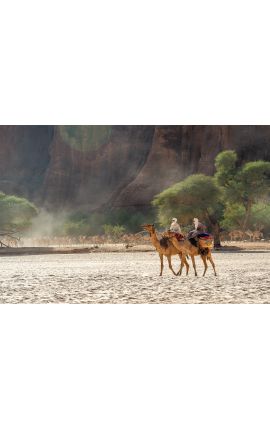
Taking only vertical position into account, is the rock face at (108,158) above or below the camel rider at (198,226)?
above

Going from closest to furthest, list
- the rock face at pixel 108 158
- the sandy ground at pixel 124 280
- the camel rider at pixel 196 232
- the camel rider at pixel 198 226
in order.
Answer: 1. the sandy ground at pixel 124 280
2. the rock face at pixel 108 158
3. the camel rider at pixel 196 232
4. the camel rider at pixel 198 226

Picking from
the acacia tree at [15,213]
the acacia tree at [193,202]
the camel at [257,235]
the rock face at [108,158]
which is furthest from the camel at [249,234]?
the acacia tree at [15,213]

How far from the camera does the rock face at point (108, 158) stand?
1172 cm

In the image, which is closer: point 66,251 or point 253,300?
point 253,300

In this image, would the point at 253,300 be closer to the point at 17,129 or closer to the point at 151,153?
the point at 151,153

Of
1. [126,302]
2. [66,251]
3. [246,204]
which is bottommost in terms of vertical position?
[126,302]

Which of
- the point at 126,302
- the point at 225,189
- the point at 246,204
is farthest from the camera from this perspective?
the point at 225,189

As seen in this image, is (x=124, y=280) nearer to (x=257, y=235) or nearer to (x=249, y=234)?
(x=249, y=234)

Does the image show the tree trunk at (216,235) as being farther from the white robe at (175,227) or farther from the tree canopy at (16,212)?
the tree canopy at (16,212)

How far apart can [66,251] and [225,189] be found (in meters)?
3.38

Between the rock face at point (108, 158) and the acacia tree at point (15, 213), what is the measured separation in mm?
144
